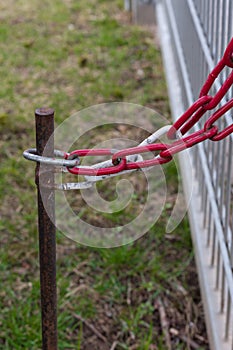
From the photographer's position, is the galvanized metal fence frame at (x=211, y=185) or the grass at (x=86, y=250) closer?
the galvanized metal fence frame at (x=211, y=185)

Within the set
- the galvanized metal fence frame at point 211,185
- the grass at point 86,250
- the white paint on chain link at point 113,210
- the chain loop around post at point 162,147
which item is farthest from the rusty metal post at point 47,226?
the white paint on chain link at point 113,210

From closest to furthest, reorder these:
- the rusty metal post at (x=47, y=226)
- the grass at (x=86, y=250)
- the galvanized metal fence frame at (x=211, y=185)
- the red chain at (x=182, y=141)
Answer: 1. the red chain at (x=182, y=141)
2. the rusty metal post at (x=47, y=226)
3. the galvanized metal fence frame at (x=211, y=185)
4. the grass at (x=86, y=250)

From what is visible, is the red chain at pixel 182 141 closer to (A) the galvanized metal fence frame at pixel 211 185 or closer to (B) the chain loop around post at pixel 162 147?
(B) the chain loop around post at pixel 162 147

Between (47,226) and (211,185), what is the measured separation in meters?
1.12

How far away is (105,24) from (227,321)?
453 cm

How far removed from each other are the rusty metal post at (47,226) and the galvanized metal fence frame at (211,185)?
1.94ft

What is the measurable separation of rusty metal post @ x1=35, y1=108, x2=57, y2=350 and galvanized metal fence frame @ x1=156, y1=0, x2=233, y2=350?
23.3 inches

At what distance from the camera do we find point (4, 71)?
543cm

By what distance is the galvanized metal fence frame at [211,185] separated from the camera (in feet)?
7.92

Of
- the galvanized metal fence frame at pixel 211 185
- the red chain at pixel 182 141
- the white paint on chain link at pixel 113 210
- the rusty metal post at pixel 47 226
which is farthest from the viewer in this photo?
the white paint on chain link at pixel 113 210

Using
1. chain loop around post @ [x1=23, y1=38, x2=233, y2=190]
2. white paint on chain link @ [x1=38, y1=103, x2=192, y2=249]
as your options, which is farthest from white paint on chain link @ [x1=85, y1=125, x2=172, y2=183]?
white paint on chain link @ [x1=38, y1=103, x2=192, y2=249]

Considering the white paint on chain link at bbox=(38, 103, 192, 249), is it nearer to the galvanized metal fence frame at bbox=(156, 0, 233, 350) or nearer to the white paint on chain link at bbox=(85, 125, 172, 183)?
the galvanized metal fence frame at bbox=(156, 0, 233, 350)

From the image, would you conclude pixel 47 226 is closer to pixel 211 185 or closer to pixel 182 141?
pixel 182 141

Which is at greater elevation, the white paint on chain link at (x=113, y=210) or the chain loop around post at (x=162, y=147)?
the chain loop around post at (x=162, y=147)
